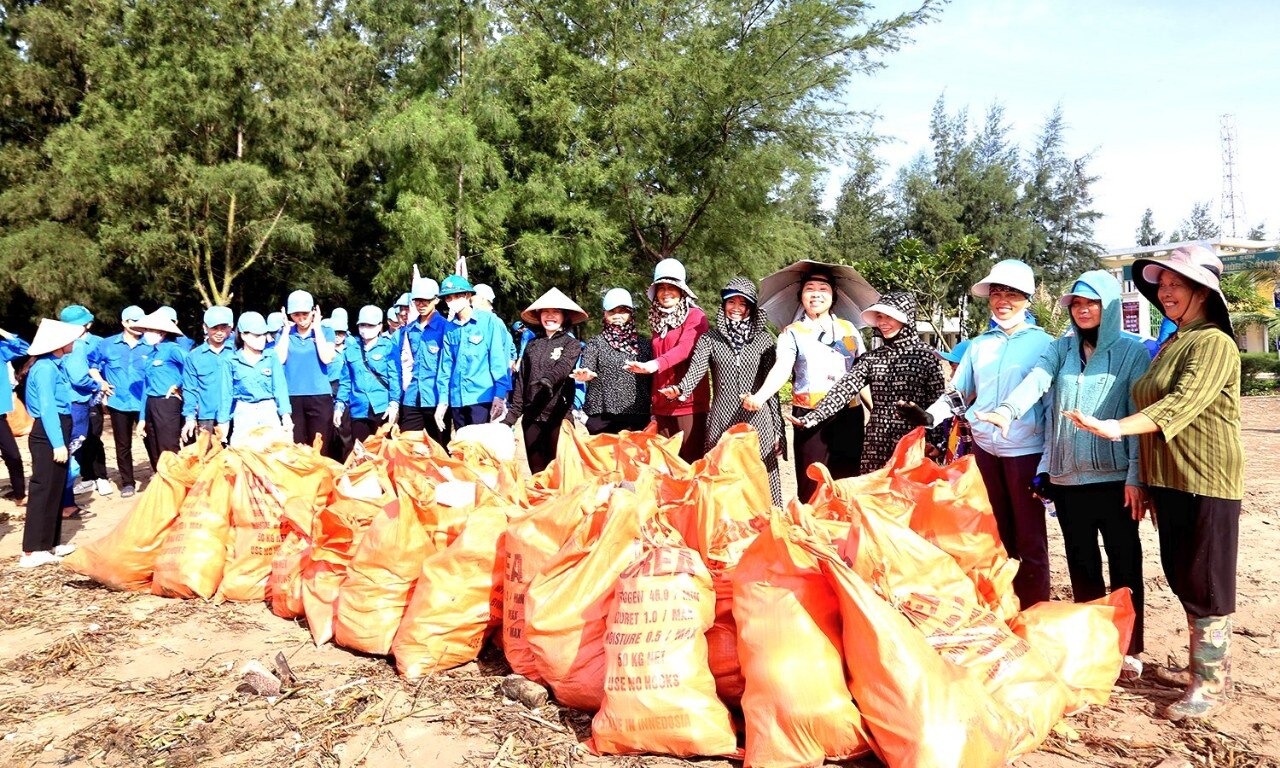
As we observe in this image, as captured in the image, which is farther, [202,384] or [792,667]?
[202,384]

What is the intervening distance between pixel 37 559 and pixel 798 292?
4.50 m

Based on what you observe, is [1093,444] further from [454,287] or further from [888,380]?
[454,287]

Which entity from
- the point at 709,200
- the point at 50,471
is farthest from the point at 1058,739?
the point at 709,200

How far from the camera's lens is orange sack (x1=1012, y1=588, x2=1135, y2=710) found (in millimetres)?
2709

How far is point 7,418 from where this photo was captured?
5.90m

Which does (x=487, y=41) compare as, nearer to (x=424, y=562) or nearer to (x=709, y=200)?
(x=709, y=200)

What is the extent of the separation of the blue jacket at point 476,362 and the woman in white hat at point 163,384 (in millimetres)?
2656

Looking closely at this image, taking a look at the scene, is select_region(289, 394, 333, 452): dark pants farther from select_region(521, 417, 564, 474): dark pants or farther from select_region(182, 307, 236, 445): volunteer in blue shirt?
select_region(521, 417, 564, 474): dark pants

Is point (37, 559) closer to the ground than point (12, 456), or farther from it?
closer to the ground

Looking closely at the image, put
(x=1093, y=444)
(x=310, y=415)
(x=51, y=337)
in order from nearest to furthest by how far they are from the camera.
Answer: (x=1093, y=444), (x=51, y=337), (x=310, y=415)

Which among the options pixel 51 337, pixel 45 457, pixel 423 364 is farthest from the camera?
pixel 423 364

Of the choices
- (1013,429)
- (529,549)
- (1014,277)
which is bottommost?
(529,549)

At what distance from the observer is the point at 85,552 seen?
169 inches

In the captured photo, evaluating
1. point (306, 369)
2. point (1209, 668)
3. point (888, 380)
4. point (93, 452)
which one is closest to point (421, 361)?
point (306, 369)
